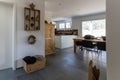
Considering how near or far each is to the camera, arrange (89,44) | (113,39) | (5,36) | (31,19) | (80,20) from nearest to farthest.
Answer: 1. (113,39)
2. (5,36)
3. (31,19)
4. (89,44)
5. (80,20)

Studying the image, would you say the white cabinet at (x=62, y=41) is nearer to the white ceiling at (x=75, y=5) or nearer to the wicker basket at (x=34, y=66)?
the white ceiling at (x=75, y=5)

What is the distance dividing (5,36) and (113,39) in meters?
3.35

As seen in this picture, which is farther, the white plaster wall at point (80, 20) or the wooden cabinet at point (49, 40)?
the white plaster wall at point (80, 20)

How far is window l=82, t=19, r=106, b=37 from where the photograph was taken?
741 cm

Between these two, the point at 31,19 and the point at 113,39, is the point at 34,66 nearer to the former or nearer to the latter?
the point at 31,19

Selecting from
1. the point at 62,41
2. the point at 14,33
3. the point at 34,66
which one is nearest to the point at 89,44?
the point at 62,41

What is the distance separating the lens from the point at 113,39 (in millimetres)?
830

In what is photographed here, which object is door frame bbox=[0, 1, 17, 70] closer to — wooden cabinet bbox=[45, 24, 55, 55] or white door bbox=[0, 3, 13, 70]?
white door bbox=[0, 3, 13, 70]

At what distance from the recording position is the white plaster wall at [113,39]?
80 cm

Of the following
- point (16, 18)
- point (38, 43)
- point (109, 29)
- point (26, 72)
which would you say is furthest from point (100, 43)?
point (109, 29)

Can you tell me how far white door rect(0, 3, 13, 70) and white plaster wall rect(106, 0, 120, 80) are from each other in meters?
3.29

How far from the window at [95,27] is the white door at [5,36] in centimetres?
621

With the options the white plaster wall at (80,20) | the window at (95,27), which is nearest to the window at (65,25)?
the white plaster wall at (80,20)

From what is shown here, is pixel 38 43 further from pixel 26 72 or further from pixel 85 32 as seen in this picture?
pixel 85 32
